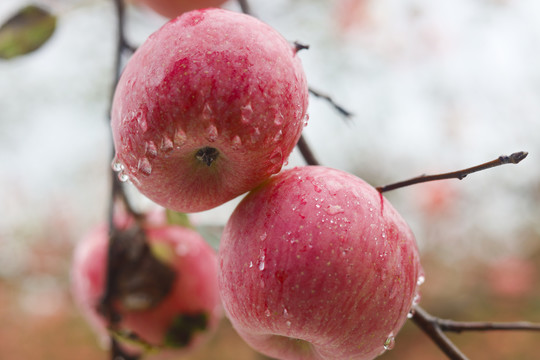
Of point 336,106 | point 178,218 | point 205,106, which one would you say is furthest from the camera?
point 178,218

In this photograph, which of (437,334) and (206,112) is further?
(437,334)

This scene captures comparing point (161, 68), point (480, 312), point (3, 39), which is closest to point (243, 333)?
point (161, 68)

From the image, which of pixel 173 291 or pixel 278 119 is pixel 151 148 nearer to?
pixel 278 119

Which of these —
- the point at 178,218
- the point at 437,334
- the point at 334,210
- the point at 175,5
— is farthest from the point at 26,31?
the point at 437,334

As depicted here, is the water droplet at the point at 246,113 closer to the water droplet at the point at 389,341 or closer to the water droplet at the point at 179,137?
the water droplet at the point at 179,137

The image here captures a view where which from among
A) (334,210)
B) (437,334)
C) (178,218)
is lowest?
(178,218)

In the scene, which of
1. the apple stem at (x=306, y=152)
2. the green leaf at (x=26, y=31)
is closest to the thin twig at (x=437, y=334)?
the apple stem at (x=306, y=152)

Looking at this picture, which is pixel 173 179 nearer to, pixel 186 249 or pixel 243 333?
pixel 243 333
